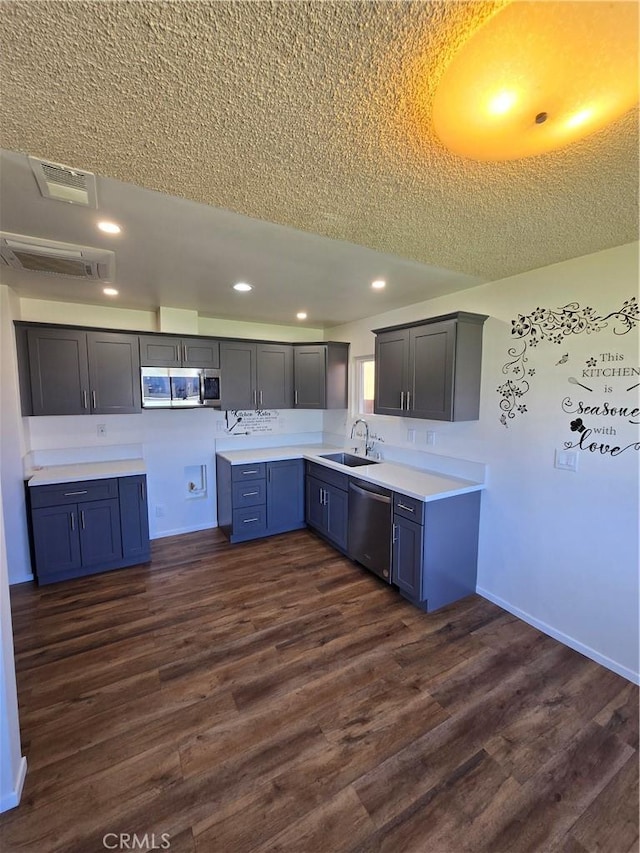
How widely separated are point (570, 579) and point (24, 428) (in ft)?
15.1

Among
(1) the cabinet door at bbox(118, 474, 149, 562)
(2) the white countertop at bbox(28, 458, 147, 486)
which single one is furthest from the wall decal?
(1) the cabinet door at bbox(118, 474, 149, 562)

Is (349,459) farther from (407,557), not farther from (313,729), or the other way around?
(313,729)

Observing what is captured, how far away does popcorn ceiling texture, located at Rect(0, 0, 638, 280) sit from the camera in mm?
795

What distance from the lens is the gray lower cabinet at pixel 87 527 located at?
295 cm

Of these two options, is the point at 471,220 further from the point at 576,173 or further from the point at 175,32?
the point at 175,32

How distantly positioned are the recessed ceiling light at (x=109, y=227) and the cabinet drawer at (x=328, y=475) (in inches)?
102

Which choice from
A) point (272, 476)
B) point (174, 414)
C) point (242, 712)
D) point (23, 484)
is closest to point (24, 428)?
point (23, 484)

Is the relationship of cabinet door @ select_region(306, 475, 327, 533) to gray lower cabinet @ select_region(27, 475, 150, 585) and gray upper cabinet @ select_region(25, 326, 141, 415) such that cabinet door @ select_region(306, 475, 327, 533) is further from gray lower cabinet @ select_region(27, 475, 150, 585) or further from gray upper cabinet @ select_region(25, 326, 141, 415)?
gray upper cabinet @ select_region(25, 326, 141, 415)

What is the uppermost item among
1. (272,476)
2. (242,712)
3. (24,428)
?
(24,428)

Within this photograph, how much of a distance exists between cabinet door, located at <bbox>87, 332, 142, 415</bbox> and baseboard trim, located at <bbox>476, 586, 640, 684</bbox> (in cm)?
364

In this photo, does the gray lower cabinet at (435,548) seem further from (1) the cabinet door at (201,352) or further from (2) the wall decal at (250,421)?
(1) the cabinet door at (201,352)

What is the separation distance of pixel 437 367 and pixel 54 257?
8.96 feet

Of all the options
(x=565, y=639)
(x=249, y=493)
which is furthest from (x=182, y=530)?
(x=565, y=639)

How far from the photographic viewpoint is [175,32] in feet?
2.66
